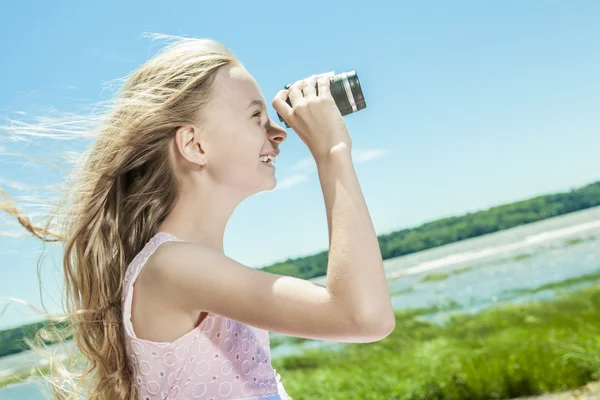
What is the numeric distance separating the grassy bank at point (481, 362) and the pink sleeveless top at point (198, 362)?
3446 mm

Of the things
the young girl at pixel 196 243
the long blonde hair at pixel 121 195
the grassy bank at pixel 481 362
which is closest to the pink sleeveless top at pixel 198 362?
the young girl at pixel 196 243

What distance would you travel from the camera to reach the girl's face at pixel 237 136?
Answer: 1.29m

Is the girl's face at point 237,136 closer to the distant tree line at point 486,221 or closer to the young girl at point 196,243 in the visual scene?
the young girl at point 196,243

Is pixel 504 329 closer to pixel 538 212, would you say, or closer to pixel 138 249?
pixel 138 249

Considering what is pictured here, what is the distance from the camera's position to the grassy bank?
4207 mm

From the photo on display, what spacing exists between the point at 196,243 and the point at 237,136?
25cm

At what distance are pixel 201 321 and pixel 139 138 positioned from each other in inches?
16.1

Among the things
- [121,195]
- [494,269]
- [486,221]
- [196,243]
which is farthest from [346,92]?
[486,221]

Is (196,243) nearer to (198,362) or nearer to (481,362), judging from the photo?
(198,362)

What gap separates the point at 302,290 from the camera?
1.04 m

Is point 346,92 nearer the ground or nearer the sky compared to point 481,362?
nearer the sky

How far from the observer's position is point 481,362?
177 inches

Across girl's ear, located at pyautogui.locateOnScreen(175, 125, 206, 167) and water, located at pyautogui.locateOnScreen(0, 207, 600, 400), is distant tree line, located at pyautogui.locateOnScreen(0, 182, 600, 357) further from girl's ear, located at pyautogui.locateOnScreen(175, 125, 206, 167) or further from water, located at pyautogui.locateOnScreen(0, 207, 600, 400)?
girl's ear, located at pyautogui.locateOnScreen(175, 125, 206, 167)

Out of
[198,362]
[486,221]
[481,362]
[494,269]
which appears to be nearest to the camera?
[198,362]
